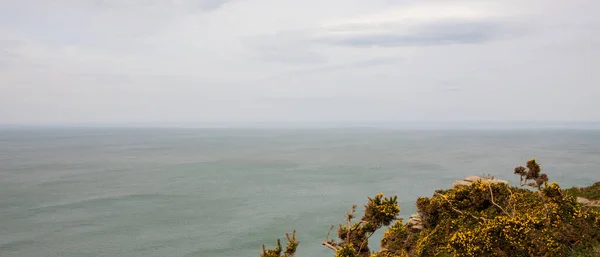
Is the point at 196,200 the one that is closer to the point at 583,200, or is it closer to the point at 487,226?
the point at 583,200

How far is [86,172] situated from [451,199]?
118 meters

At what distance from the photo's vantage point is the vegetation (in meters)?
12.9

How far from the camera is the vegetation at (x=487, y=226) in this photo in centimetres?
1293

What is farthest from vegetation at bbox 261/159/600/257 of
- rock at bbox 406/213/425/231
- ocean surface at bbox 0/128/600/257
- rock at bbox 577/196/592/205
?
ocean surface at bbox 0/128/600/257

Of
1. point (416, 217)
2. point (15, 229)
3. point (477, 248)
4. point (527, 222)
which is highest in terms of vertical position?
point (527, 222)

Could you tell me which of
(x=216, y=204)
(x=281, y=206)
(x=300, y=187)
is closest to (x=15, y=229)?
(x=216, y=204)

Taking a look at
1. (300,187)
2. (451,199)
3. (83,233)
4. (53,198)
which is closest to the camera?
(451,199)

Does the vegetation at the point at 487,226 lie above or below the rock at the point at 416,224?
above

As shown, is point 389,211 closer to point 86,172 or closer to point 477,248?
point 477,248

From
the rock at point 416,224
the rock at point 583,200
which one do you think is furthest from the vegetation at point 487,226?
the rock at point 583,200

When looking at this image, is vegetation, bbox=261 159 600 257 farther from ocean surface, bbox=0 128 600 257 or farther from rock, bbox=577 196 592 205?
ocean surface, bbox=0 128 600 257

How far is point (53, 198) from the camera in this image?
71.6m

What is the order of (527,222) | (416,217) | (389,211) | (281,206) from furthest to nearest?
1. (281,206)
2. (416,217)
3. (389,211)
4. (527,222)

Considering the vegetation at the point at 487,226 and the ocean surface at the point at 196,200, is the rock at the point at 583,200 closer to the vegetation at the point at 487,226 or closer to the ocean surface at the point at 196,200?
the vegetation at the point at 487,226
